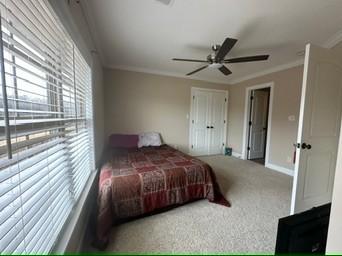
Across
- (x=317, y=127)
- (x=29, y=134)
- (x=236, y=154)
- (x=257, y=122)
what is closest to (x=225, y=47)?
(x=317, y=127)

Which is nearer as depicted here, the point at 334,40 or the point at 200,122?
the point at 334,40

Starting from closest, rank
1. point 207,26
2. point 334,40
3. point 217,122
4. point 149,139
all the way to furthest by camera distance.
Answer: point 207,26 < point 334,40 < point 149,139 < point 217,122

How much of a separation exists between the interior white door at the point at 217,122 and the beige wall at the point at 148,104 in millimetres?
589

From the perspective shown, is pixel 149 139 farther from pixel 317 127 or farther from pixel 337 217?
pixel 337 217

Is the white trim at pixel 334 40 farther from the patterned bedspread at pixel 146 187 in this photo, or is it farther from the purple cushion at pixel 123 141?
the purple cushion at pixel 123 141

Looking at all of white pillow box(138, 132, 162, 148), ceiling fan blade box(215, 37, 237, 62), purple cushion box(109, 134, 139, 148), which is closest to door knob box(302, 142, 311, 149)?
ceiling fan blade box(215, 37, 237, 62)

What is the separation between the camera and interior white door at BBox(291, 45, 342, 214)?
168 cm

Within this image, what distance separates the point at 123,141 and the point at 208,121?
8.18 ft

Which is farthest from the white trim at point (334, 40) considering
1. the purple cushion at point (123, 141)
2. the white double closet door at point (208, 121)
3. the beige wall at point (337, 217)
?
the purple cushion at point (123, 141)

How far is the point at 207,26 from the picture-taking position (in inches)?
85.0

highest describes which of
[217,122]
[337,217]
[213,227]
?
[217,122]

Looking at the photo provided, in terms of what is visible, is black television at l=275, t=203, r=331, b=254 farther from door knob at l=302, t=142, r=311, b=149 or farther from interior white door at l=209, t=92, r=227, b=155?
interior white door at l=209, t=92, r=227, b=155

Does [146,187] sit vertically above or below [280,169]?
above

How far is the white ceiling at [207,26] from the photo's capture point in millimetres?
1784
